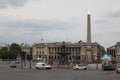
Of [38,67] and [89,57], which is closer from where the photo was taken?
[38,67]

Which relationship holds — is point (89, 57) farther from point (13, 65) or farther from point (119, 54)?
point (119, 54)

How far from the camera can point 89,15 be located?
88.5 metres

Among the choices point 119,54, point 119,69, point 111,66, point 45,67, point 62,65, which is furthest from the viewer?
point 119,54

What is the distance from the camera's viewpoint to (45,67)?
70.1 m

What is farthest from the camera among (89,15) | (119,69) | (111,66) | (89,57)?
(89,57)

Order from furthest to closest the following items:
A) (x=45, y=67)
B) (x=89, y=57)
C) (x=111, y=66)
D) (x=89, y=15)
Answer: (x=89, y=57) < (x=89, y=15) < (x=45, y=67) < (x=111, y=66)

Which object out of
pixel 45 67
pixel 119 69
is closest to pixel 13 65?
pixel 45 67

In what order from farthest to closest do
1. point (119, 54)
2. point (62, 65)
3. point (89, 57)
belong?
point (119, 54), point (89, 57), point (62, 65)

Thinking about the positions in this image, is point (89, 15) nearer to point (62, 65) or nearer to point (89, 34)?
point (89, 34)

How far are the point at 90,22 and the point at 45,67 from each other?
2322 cm

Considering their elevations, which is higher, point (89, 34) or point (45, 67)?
point (89, 34)

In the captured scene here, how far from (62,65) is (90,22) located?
13.3 m

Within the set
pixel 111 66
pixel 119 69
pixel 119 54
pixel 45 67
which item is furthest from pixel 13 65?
pixel 119 54

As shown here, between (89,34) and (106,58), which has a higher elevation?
(89,34)
